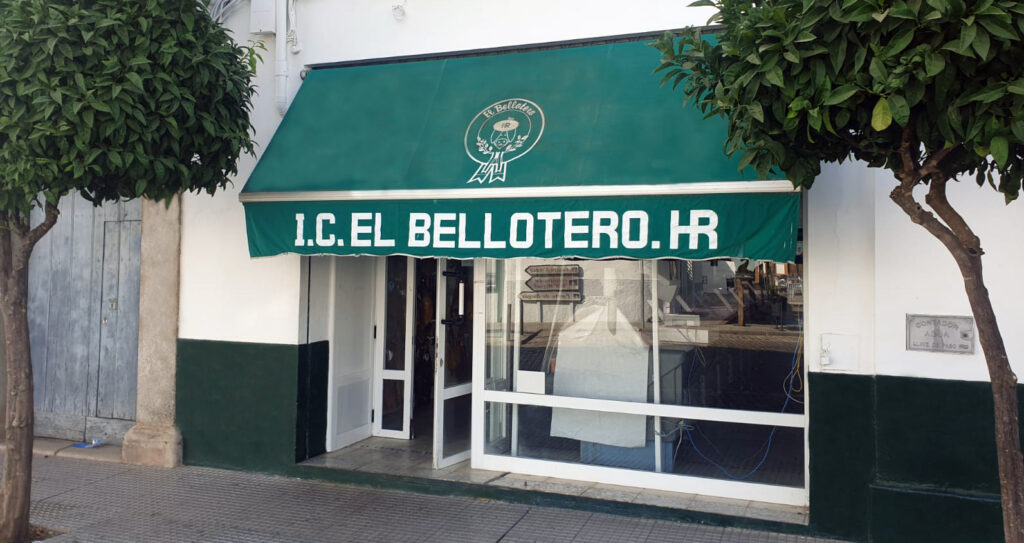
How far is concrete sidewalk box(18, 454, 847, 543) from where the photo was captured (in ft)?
18.5

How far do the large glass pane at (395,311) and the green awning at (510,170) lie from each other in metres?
1.97

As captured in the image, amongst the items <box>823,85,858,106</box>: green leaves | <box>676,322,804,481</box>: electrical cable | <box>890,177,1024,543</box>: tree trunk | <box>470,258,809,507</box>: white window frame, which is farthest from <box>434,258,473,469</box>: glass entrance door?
<box>890,177,1024,543</box>: tree trunk

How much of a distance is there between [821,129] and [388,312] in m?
5.47

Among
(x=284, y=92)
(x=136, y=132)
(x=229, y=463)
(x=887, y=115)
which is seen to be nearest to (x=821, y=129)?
(x=887, y=115)

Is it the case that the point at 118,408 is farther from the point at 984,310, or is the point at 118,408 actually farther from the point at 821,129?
the point at 984,310

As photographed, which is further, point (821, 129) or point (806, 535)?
point (806, 535)

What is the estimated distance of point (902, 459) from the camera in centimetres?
522

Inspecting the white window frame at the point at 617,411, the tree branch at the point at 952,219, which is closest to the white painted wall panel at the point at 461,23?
the white window frame at the point at 617,411

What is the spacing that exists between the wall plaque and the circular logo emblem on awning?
296cm

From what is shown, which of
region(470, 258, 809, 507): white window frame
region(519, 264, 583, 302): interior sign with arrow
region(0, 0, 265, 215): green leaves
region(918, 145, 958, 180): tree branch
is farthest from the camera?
region(519, 264, 583, 302): interior sign with arrow

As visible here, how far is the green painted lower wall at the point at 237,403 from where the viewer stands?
7.20 m

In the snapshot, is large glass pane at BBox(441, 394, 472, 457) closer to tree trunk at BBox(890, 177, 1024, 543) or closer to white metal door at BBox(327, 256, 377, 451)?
white metal door at BBox(327, 256, 377, 451)

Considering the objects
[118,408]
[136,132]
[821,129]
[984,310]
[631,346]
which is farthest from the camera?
[118,408]

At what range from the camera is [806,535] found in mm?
5484
